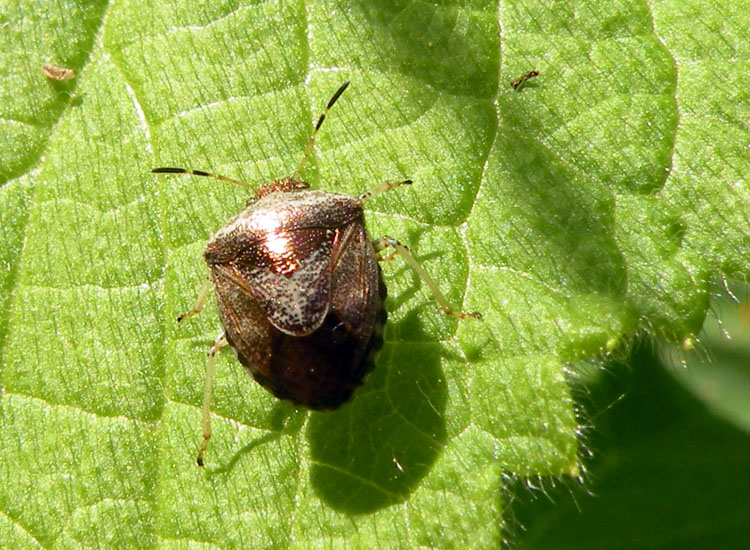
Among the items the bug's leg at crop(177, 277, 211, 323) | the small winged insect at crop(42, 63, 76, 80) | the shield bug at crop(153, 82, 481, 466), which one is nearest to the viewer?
the shield bug at crop(153, 82, 481, 466)

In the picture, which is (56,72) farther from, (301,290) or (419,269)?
(419,269)

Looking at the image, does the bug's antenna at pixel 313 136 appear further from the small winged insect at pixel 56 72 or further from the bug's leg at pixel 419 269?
the small winged insect at pixel 56 72

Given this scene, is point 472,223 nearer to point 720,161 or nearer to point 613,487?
point 720,161

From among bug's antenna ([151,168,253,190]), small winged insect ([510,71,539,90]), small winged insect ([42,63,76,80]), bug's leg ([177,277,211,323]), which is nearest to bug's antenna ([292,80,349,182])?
bug's antenna ([151,168,253,190])

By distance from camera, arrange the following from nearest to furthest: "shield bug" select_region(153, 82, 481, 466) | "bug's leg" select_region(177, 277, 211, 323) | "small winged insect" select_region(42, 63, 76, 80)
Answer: "shield bug" select_region(153, 82, 481, 466)
"bug's leg" select_region(177, 277, 211, 323)
"small winged insect" select_region(42, 63, 76, 80)

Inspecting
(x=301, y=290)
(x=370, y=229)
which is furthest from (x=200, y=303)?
(x=370, y=229)

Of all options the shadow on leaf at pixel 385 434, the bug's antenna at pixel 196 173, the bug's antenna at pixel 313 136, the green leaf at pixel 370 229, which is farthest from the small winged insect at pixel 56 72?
the shadow on leaf at pixel 385 434

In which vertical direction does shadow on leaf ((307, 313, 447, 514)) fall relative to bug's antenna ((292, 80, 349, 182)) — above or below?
below

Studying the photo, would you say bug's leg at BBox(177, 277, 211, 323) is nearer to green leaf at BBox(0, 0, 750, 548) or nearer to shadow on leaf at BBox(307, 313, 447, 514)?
green leaf at BBox(0, 0, 750, 548)
